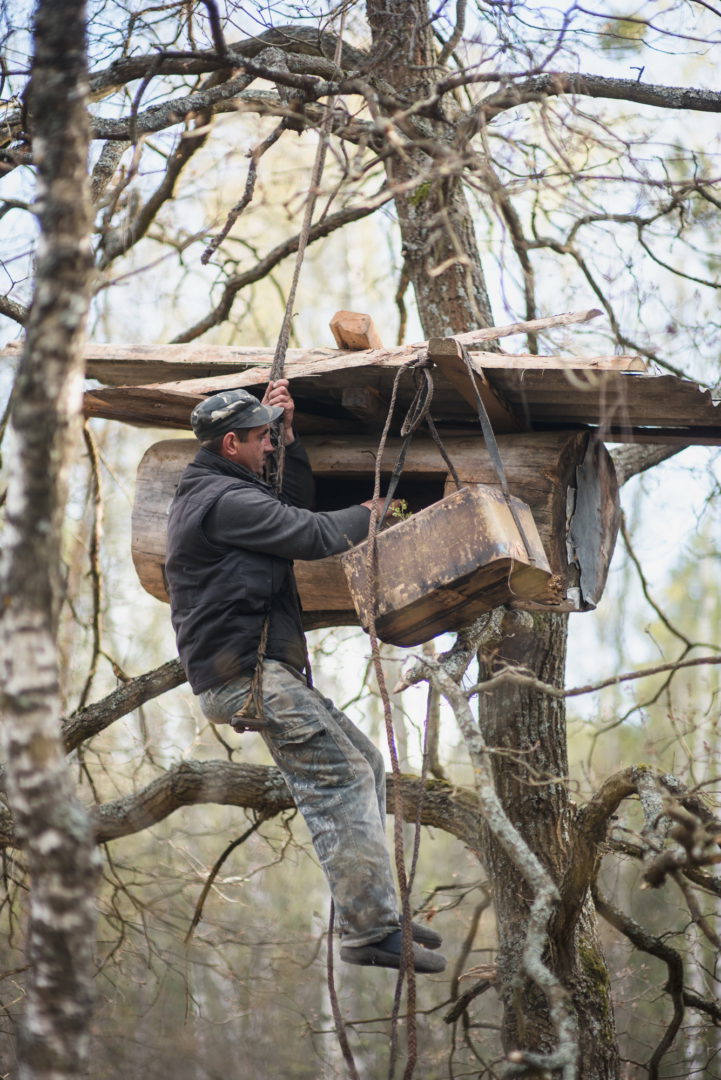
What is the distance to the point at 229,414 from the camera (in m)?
3.82

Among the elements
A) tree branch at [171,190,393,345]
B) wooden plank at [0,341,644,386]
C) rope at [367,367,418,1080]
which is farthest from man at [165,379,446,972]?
tree branch at [171,190,393,345]

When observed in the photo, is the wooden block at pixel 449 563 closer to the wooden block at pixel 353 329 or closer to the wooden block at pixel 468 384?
the wooden block at pixel 468 384

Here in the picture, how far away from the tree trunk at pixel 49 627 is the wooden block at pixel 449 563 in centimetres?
138

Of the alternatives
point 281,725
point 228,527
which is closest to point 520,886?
point 281,725

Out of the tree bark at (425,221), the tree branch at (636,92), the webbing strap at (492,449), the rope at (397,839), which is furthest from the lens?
the tree bark at (425,221)

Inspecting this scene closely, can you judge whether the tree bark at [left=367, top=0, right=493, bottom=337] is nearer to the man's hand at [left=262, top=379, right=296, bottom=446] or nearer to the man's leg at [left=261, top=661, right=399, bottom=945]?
the man's hand at [left=262, top=379, right=296, bottom=446]

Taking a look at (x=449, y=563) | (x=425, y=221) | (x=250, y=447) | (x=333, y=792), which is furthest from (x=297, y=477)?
(x=425, y=221)

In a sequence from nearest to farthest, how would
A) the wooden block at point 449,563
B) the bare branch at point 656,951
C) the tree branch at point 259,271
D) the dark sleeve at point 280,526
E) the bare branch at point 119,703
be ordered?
the wooden block at point 449,563, the dark sleeve at point 280,526, the bare branch at point 656,951, the bare branch at point 119,703, the tree branch at point 259,271

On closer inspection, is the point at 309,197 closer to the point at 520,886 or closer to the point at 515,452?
the point at 515,452

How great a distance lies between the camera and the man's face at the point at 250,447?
3912 millimetres

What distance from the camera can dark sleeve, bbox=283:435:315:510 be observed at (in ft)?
13.7

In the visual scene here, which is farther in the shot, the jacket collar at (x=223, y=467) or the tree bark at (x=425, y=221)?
the tree bark at (x=425, y=221)

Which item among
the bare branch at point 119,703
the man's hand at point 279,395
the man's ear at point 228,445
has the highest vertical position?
the man's hand at point 279,395

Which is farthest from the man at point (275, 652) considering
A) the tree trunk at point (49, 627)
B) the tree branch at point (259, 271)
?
the tree branch at point (259, 271)
